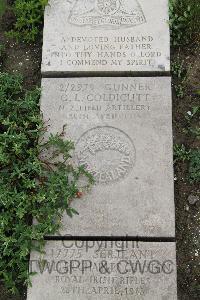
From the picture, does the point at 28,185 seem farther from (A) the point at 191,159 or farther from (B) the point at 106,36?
(B) the point at 106,36

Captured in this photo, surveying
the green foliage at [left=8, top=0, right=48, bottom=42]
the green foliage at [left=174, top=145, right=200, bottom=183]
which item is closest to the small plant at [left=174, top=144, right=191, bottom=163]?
the green foliage at [left=174, top=145, right=200, bottom=183]

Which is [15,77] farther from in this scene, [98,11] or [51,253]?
[51,253]

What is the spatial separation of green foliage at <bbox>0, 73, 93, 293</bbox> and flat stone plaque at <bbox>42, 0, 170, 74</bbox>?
1.90ft

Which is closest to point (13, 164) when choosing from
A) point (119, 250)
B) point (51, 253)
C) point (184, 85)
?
point (51, 253)

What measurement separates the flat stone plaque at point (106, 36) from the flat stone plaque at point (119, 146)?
0.17 meters

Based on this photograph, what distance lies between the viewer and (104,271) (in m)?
4.07

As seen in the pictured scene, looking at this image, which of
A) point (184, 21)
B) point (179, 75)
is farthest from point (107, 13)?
point (179, 75)

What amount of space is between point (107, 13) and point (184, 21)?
2.44ft

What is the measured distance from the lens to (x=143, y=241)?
415 centimetres

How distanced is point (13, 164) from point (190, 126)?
1603mm

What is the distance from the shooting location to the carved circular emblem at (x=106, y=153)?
4332mm

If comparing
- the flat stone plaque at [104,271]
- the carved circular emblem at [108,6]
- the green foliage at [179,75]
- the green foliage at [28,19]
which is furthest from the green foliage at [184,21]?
the flat stone plaque at [104,271]

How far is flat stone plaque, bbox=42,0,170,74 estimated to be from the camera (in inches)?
186

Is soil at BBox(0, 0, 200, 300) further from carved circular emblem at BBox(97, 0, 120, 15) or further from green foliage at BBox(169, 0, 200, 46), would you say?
carved circular emblem at BBox(97, 0, 120, 15)
